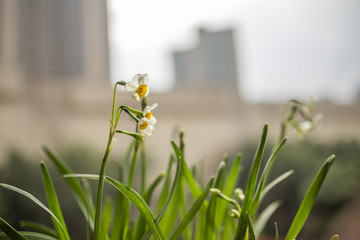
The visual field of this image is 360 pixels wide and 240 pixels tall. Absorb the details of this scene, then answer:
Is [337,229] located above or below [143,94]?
below

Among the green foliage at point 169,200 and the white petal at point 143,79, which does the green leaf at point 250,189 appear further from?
the white petal at point 143,79

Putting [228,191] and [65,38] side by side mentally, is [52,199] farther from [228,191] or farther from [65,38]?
[65,38]

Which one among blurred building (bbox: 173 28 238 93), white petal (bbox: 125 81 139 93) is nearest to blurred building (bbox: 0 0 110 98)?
blurred building (bbox: 173 28 238 93)

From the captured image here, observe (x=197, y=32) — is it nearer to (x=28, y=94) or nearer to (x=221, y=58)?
(x=221, y=58)

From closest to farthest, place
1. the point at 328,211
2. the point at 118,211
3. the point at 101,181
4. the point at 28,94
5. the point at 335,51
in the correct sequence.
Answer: the point at 101,181
the point at 118,211
the point at 328,211
the point at 335,51
the point at 28,94

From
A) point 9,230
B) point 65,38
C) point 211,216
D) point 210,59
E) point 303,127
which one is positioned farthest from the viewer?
point 210,59

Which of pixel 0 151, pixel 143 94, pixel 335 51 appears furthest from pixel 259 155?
pixel 0 151

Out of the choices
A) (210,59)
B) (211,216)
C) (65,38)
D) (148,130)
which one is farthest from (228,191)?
(210,59)

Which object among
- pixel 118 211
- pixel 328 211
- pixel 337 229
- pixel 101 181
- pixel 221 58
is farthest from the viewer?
pixel 221 58
